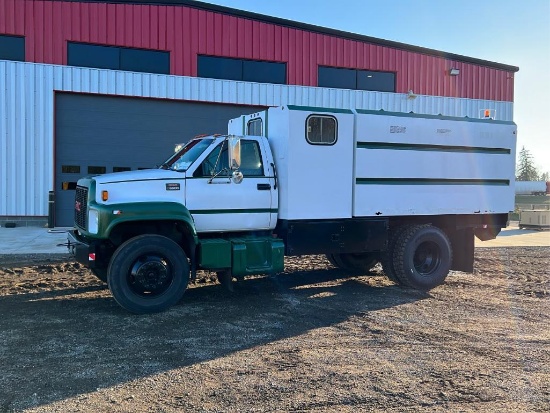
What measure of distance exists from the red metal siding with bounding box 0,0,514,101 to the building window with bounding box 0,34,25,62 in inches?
8.8

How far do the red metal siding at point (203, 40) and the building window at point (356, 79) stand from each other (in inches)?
9.0

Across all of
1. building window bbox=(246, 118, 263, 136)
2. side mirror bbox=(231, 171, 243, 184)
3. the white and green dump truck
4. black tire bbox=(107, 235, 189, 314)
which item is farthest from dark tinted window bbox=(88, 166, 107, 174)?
black tire bbox=(107, 235, 189, 314)

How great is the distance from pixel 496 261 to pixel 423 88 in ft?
36.5

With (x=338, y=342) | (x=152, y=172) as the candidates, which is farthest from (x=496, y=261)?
(x=152, y=172)

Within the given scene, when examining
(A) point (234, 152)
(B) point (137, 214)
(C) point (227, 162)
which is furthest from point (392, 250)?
(B) point (137, 214)

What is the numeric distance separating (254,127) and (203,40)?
10.2 metres

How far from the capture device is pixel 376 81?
19.9m

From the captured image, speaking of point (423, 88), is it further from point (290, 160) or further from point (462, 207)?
point (290, 160)

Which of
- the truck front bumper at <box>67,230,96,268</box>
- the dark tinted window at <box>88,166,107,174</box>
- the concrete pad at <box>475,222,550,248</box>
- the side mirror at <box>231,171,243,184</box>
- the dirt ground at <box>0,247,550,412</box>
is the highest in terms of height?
the dark tinted window at <box>88,166,107,174</box>

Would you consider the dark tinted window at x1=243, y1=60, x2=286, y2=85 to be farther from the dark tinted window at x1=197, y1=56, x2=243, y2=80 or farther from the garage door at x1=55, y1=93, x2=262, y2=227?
the garage door at x1=55, y1=93, x2=262, y2=227

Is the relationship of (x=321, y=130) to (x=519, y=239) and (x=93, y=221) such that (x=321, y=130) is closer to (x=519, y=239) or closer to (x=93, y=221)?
(x=93, y=221)

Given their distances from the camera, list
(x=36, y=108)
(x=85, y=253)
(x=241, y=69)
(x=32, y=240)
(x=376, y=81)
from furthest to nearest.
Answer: (x=376, y=81) → (x=241, y=69) → (x=36, y=108) → (x=32, y=240) → (x=85, y=253)

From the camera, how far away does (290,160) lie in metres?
7.30

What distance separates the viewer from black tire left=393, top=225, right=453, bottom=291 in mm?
8273
